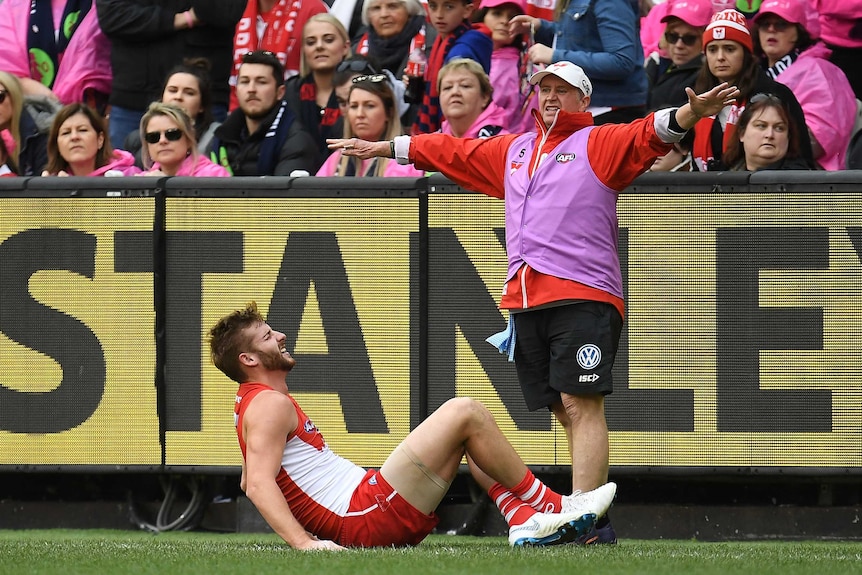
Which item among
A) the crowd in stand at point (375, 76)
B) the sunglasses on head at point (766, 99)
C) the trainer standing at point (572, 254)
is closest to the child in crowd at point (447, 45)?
the crowd in stand at point (375, 76)

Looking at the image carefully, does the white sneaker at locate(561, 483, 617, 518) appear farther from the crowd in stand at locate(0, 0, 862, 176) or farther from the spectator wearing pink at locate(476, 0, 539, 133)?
the spectator wearing pink at locate(476, 0, 539, 133)

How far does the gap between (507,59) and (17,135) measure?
3526mm

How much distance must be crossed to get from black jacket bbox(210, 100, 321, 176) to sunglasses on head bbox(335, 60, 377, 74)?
0.49m

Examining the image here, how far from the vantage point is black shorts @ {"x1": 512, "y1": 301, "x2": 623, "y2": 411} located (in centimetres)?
677

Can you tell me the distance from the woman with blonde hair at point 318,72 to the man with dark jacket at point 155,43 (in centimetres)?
79

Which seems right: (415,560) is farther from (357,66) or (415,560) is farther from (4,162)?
(4,162)

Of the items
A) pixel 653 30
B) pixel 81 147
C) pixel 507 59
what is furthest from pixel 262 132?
pixel 653 30

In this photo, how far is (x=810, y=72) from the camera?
9367 millimetres

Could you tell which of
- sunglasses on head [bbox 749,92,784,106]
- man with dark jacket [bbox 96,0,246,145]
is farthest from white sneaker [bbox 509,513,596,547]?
man with dark jacket [bbox 96,0,246,145]

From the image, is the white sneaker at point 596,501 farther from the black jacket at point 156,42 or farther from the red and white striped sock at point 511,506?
the black jacket at point 156,42

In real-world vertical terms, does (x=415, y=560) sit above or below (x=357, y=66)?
below

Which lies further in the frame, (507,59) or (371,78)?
→ (507,59)

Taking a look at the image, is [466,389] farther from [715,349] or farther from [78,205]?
[78,205]

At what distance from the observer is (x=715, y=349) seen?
324 inches
